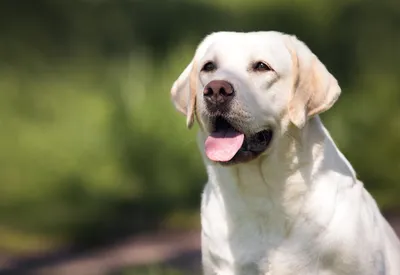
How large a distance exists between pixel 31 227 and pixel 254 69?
13.0 ft

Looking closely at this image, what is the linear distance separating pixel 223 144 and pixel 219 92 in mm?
220

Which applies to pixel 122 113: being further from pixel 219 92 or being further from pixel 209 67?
pixel 219 92

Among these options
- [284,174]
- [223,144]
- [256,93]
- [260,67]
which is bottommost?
[284,174]

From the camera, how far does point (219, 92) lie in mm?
3326

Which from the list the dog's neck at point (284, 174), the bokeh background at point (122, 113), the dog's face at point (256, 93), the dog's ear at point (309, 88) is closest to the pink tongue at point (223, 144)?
the dog's face at point (256, 93)

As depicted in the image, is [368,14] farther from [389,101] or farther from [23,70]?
[23,70]

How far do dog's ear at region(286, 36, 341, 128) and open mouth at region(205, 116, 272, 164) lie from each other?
0.53 ft

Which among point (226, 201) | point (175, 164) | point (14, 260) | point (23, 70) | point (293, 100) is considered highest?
point (23, 70)

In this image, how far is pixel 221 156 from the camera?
3377mm

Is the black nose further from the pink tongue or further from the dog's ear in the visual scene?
the dog's ear

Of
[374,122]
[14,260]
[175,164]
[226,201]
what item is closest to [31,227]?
[14,260]

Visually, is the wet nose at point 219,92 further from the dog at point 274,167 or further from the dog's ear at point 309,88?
the dog's ear at point 309,88

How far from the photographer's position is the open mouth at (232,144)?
133 inches

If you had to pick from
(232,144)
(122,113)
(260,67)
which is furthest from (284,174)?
(122,113)
